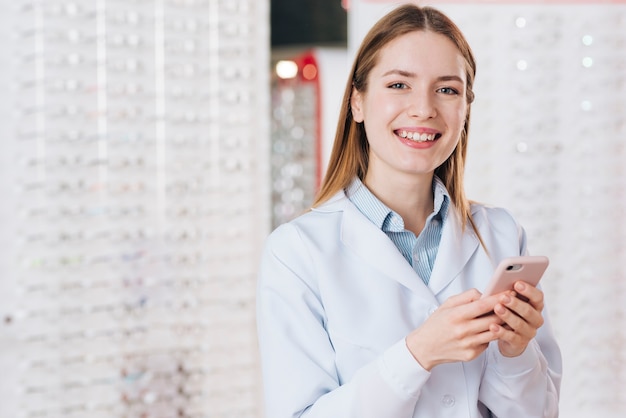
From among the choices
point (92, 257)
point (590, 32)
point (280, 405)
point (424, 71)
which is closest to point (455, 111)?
point (424, 71)

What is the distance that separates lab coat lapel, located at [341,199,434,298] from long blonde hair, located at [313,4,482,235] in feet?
0.42

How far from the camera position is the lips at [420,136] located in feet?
4.87

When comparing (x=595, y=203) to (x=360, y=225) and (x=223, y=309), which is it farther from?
(x=360, y=225)

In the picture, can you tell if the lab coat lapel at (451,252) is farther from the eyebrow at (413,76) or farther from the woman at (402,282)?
the eyebrow at (413,76)

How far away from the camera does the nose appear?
1.47 meters

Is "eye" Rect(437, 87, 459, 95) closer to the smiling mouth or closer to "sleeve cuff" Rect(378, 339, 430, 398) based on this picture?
the smiling mouth

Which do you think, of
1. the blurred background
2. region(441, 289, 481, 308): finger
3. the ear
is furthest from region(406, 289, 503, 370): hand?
the blurred background

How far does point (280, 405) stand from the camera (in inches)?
56.6

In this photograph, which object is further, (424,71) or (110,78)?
(110,78)

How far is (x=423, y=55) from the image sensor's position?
1508 millimetres

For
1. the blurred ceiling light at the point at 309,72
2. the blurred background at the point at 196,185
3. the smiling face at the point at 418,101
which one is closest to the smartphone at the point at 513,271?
the smiling face at the point at 418,101

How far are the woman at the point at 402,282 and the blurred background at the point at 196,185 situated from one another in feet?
7.69

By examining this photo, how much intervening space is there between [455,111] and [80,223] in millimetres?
2611

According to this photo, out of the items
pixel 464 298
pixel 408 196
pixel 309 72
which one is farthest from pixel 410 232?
pixel 309 72
